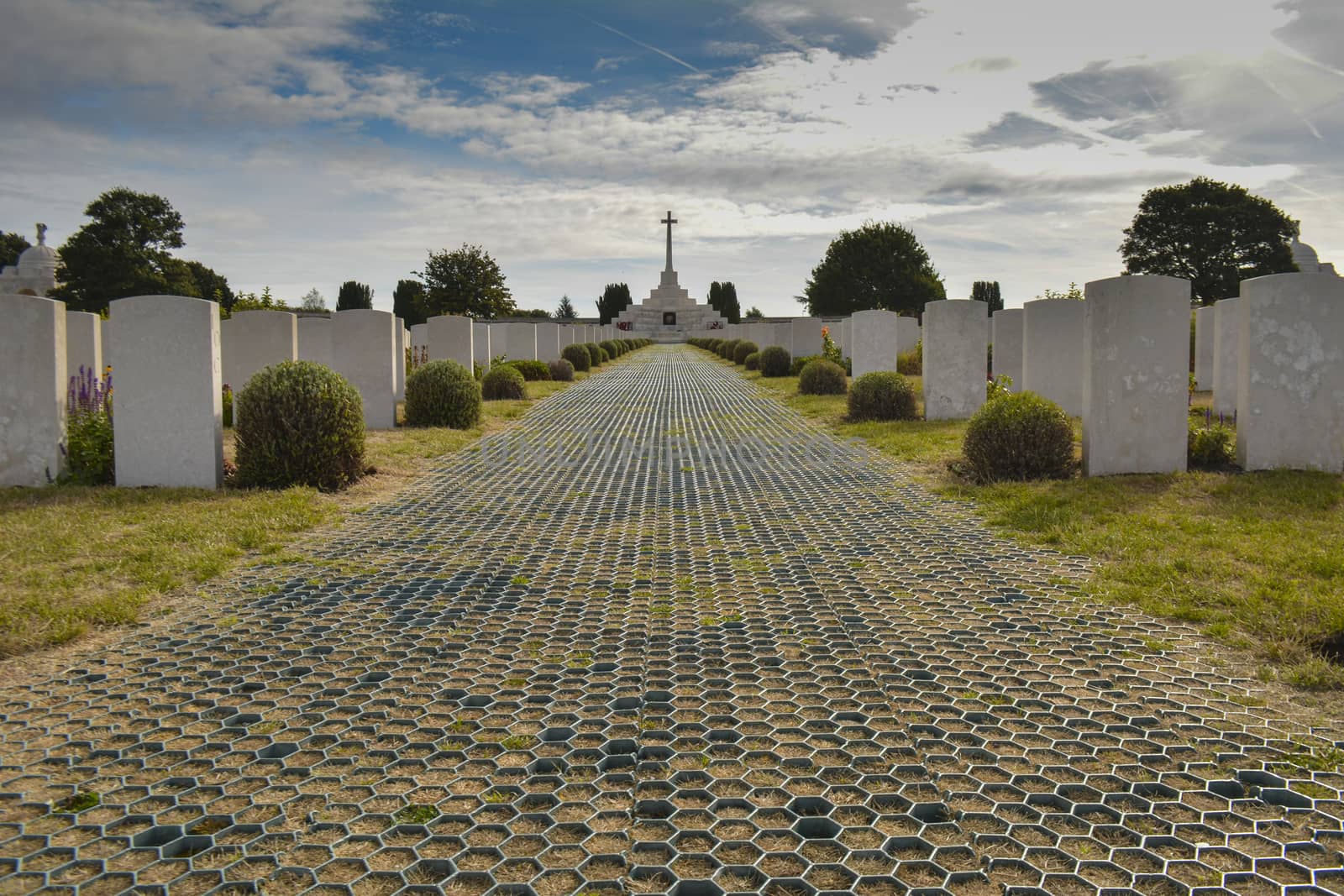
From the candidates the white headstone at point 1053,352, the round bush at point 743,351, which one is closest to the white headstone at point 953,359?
the white headstone at point 1053,352

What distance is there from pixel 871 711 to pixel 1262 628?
2.37m

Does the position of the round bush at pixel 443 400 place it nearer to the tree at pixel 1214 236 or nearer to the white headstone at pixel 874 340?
the white headstone at pixel 874 340

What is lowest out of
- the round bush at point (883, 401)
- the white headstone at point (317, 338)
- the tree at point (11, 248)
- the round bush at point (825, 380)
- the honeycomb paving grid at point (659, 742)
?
the honeycomb paving grid at point (659, 742)

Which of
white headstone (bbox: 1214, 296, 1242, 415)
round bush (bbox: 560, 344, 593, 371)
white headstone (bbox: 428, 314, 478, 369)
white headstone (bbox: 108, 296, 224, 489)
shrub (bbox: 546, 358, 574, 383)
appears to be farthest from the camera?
round bush (bbox: 560, 344, 593, 371)

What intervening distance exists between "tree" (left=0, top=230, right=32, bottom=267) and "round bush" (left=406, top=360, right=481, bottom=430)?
57.3 m

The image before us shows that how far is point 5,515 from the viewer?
292 inches

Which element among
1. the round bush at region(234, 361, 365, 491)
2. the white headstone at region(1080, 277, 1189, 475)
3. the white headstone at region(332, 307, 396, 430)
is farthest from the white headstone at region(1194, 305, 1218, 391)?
the round bush at region(234, 361, 365, 491)

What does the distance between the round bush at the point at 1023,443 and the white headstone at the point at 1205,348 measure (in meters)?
10.1

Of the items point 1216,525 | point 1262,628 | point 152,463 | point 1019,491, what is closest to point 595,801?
point 1262,628

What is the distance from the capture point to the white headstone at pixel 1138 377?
916cm

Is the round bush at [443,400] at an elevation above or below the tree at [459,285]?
below

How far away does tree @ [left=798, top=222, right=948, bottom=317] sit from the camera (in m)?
61.8

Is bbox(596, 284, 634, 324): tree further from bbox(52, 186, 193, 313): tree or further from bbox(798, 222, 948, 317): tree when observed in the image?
bbox(52, 186, 193, 313): tree

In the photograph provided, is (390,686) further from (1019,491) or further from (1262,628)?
(1019,491)
